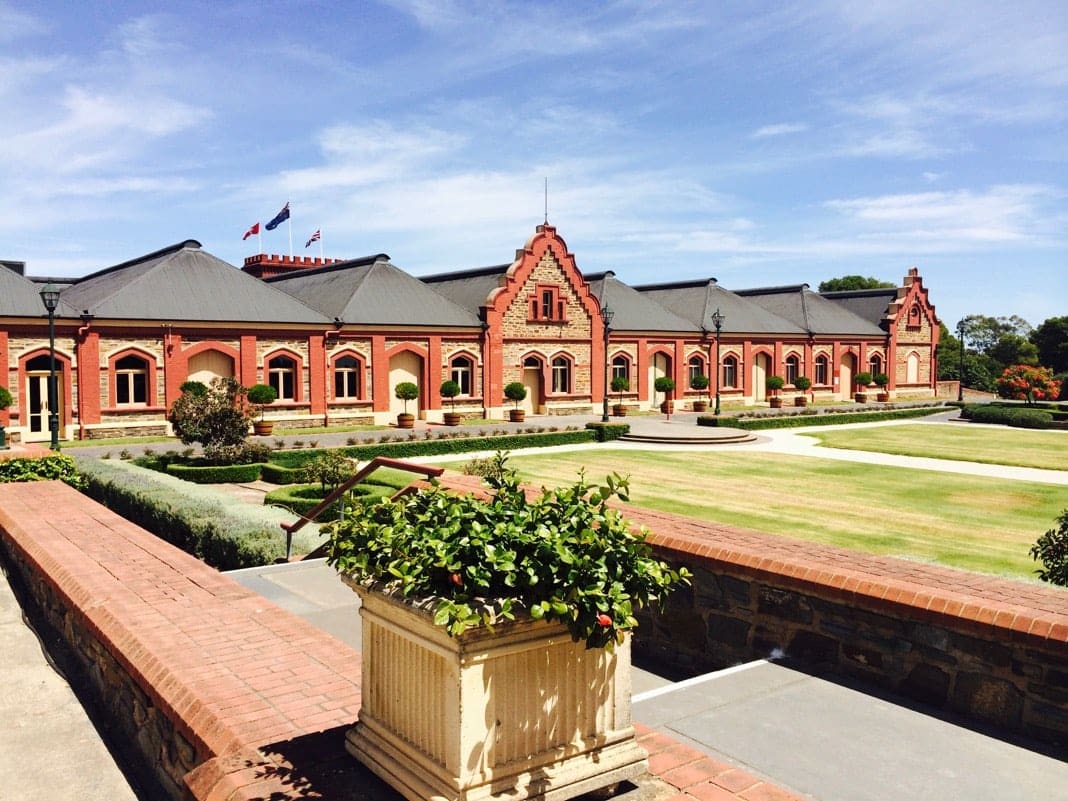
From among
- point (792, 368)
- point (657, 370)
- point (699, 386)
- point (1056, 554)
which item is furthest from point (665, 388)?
point (1056, 554)

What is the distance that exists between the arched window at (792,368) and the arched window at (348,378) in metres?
31.7

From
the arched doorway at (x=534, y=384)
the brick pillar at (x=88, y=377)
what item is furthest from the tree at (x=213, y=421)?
the arched doorway at (x=534, y=384)

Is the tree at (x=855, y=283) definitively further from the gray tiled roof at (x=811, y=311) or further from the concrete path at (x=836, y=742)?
the concrete path at (x=836, y=742)

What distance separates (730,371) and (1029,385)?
59.0 feet

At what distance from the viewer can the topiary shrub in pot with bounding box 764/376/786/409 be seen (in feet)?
177

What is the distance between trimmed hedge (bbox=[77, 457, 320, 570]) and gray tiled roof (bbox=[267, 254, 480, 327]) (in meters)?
23.5

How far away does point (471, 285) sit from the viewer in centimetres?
4731

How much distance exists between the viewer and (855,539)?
16.0m

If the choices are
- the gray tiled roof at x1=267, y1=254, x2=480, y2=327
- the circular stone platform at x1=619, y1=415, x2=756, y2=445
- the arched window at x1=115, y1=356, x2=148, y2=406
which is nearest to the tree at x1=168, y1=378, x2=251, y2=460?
the arched window at x1=115, y1=356, x2=148, y2=406

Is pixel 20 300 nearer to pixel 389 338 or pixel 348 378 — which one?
pixel 348 378

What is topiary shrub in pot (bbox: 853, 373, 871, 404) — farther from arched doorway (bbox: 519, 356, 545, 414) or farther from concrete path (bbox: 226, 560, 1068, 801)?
concrete path (bbox: 226, 560, 1068, 801)

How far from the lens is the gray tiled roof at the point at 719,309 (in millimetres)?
55844

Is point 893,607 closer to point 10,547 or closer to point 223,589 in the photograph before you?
point 223,589

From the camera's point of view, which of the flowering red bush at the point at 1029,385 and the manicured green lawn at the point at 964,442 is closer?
the manicured green lawn at the point at 964,442
